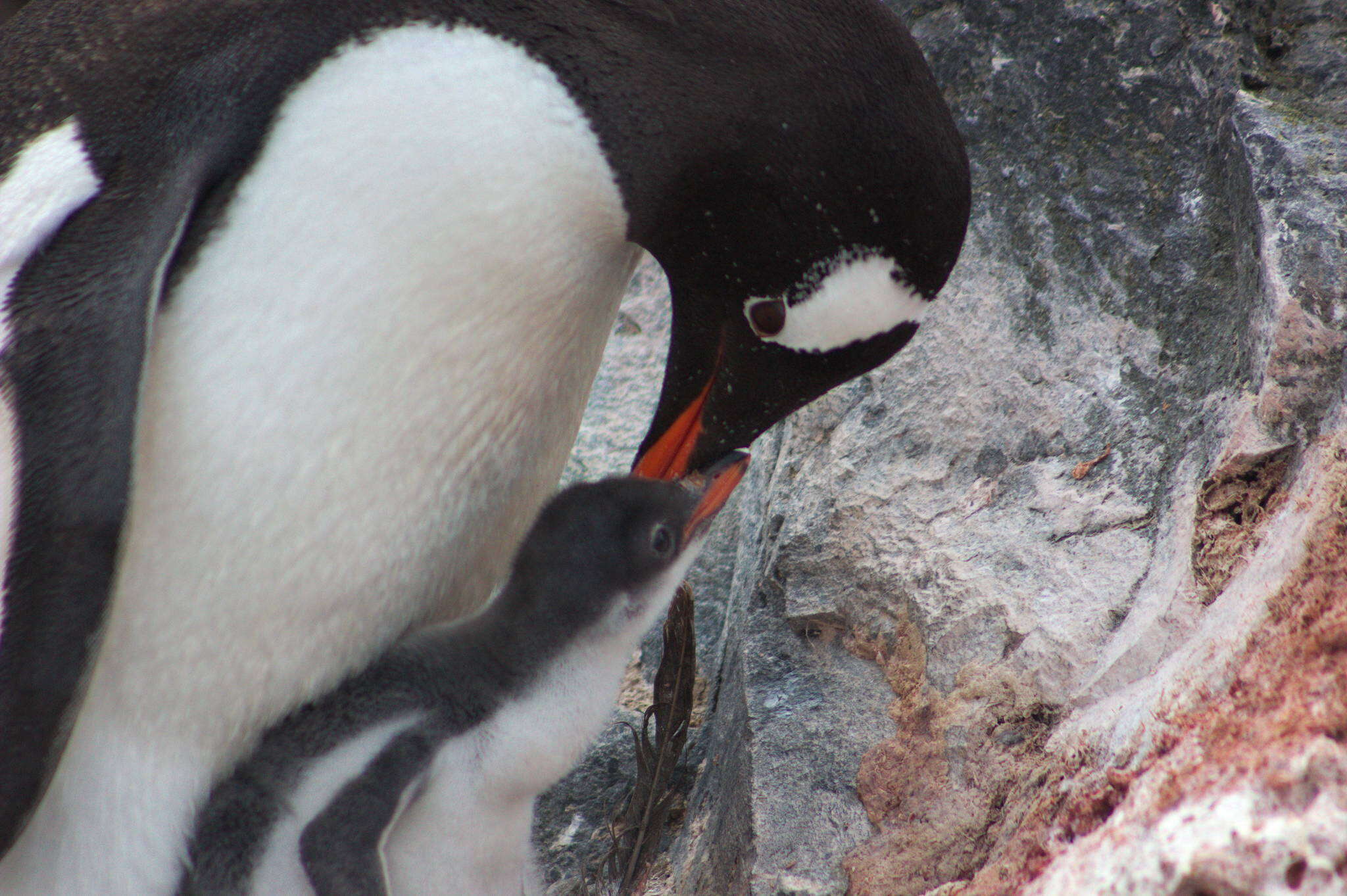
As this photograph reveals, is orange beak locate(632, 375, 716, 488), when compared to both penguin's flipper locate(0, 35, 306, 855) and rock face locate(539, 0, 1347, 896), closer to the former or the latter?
rock face locate(539, 0, 1347, 896)

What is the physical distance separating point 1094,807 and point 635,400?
5.64 ft

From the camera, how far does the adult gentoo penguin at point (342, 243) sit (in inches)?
50.6

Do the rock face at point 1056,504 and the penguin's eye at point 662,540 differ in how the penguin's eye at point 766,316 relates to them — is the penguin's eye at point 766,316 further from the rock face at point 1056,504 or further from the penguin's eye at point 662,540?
the rock face at point 1056,504

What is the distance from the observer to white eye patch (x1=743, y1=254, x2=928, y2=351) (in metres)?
1.35

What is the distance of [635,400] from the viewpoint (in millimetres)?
2793

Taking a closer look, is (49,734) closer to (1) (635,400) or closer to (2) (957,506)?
(2) (957,506)

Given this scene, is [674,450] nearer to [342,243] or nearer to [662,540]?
[662,540]

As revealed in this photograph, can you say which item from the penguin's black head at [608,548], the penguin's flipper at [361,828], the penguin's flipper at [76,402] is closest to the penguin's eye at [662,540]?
the penguin's black head at [608,548]

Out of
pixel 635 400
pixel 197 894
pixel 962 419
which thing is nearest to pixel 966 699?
pixel 962 419

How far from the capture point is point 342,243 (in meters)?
1.30

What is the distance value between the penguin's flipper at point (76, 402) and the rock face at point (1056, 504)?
2.93 ft

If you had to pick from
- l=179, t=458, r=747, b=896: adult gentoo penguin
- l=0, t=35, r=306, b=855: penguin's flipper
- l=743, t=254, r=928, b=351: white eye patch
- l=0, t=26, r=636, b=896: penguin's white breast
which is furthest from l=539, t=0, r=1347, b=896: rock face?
l=0, t=35, r=306, b=855: penguin's flipper

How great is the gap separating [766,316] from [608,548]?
35 centimetres

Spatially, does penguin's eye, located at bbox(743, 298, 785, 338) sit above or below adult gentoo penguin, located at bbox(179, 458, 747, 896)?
above
